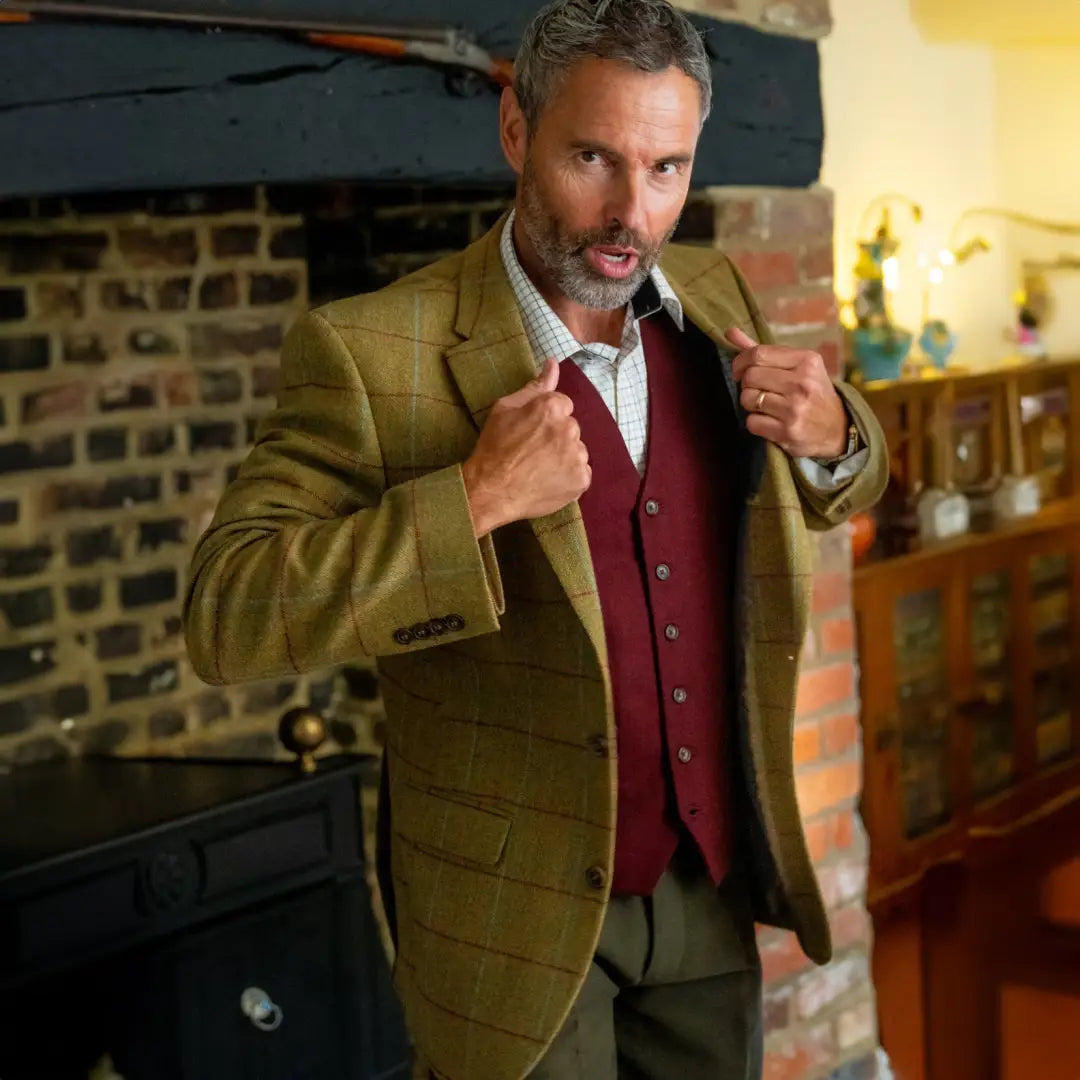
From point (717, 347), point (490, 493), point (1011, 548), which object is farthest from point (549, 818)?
point (1011, 548)

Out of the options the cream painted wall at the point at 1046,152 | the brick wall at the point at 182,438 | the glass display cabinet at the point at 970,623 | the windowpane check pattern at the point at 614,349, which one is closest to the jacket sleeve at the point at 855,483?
the windowpane check pattern at the point at 614,349

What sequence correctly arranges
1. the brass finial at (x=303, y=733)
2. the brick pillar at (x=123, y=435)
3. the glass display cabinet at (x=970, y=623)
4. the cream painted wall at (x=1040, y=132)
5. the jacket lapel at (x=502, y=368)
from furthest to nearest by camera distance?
the cream painted wall at (x=1040, y=132) → the glass display cabinet at (x=970, y=623) → the brick pillar at (x=123, y=435) → the brass finial at (x=303, y=733) → the jacket lapel at (x=502, y=368)

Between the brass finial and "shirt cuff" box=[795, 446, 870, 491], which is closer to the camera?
"shirt cuff" box=[795, 446, 870, 491]

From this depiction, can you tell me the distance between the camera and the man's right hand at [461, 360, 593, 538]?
1400 mm

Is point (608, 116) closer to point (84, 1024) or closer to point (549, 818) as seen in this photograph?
point (549, 818)

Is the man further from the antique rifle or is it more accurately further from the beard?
the antique rifle

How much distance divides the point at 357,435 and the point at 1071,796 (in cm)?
374

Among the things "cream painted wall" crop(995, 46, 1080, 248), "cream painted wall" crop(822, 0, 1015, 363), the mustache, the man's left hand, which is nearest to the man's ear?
the mustache

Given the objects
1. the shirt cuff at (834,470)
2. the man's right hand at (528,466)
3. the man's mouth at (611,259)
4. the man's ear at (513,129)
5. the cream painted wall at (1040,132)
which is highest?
the cream painted wall at (1040,132)

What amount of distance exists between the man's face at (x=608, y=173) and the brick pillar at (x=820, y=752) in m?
0.95

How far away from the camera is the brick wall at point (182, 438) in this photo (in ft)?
7.93

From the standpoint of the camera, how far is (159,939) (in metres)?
2.05

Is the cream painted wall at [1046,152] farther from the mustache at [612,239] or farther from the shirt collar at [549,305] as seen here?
the mustache at [612,239]

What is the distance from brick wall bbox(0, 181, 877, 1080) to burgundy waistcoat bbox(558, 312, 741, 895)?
33.4 inches
